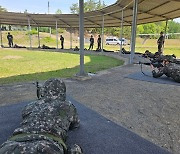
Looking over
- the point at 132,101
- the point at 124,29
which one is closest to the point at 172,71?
the point at 132,101

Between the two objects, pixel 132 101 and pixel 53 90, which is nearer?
pixel 53 90

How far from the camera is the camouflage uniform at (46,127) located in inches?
48.1

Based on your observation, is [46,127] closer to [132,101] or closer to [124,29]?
[132,101]

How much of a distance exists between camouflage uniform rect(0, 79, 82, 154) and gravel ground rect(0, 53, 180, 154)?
34.5 inches

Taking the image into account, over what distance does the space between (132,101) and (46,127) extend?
2149mm

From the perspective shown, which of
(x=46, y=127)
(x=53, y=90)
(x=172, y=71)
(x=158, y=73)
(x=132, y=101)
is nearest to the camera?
(x=46, y=127)

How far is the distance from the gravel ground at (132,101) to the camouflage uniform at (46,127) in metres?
0.88

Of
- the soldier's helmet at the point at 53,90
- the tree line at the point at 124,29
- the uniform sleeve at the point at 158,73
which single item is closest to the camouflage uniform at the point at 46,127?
the soldier's helmet at the point at 53,90

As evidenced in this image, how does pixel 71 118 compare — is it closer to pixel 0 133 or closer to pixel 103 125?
pixel 103 125

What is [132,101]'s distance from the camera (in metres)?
3.39

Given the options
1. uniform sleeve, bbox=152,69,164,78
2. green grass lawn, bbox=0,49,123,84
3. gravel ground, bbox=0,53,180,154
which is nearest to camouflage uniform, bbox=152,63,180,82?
uniform sleeve, bbox=152,69,164,78

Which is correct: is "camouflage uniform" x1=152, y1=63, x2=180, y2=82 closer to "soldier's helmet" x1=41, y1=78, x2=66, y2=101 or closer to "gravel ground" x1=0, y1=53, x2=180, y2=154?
"gravel ground" x1=0, y1=53, x2=180, y2=154

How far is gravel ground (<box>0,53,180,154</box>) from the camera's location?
7.58 feet

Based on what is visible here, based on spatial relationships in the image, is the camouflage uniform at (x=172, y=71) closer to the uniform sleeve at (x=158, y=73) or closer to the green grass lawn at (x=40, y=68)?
the uniform sleeve at (x=158, y=73)
